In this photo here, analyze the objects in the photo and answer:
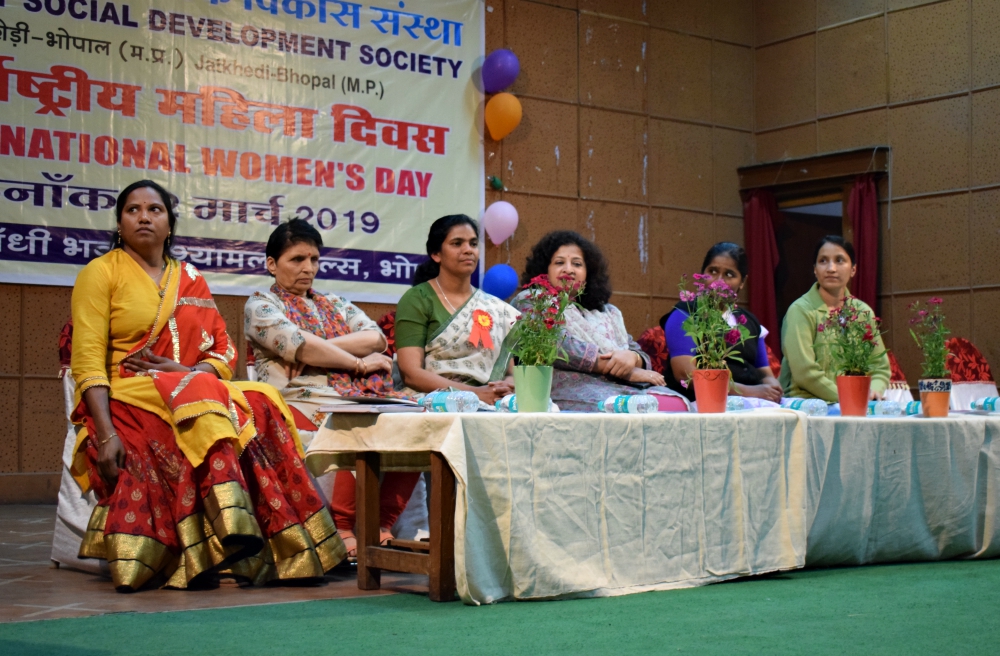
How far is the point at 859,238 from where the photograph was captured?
25.7ft

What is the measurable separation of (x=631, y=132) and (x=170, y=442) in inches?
217

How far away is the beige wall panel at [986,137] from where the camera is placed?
725 cm

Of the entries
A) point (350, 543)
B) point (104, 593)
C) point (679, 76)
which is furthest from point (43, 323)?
point (679, 76)

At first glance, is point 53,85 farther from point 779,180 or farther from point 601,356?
point 779,180

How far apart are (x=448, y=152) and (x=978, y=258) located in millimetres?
3587

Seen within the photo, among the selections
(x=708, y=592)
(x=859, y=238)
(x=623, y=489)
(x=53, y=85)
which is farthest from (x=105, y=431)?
(x=859, y=238)

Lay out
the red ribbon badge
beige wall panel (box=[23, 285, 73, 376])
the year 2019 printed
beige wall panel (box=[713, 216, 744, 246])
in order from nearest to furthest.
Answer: the red ribbon badge, beige wall panel (box=[23, 285, 73, 376]), the year 2019 printed, beige wall panel (box=[713, 216, 744, 246])

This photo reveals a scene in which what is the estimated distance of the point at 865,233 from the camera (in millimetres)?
7797

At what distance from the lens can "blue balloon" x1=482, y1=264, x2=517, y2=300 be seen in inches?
268

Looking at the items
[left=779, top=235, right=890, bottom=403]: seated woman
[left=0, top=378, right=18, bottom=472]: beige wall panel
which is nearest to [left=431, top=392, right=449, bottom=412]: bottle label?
[left=779, top=235, right=890, bottom=403]: seated woman

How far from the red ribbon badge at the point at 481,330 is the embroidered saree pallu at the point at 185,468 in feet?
2.41

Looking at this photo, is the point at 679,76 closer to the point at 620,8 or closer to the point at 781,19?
the point at 620,8

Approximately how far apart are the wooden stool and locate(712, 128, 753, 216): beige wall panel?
5.93 metres

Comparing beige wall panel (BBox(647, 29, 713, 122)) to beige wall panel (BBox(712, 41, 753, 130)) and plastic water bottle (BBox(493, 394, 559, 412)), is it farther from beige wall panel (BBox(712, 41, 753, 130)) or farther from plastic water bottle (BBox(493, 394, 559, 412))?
plastic water bottle (BBox(493, 394, 559, 412))
